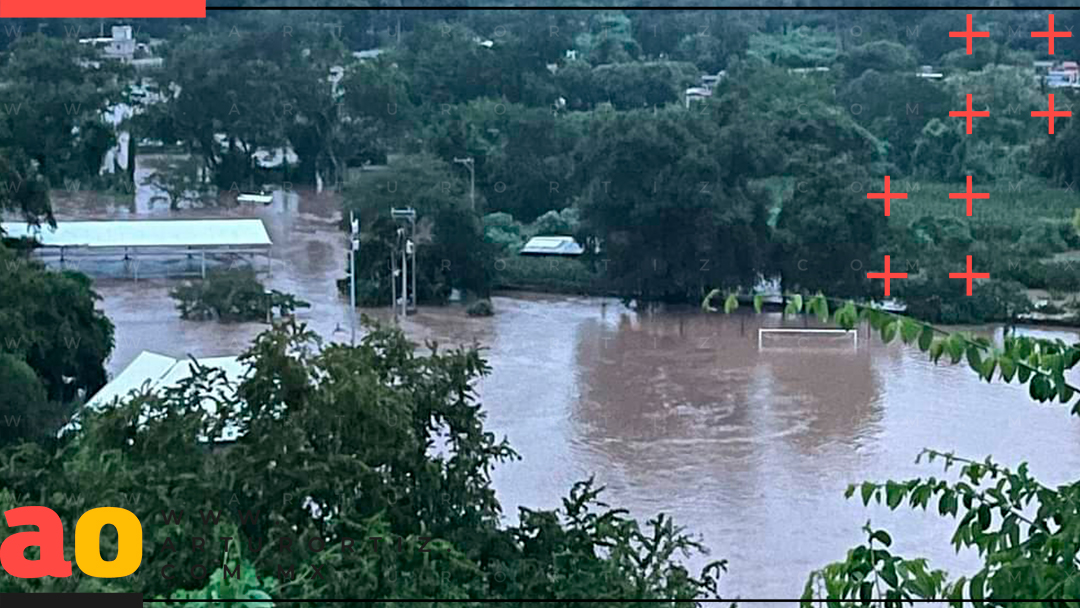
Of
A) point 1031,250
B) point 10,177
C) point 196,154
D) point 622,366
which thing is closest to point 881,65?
point 1031,250

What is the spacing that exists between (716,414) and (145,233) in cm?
250

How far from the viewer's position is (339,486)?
1749mm

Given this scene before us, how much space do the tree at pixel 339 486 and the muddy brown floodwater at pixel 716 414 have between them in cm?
90


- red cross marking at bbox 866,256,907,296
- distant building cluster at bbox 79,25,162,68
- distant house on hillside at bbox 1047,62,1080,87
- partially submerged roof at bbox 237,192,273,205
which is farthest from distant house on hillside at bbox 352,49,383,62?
red cross marking at bbox 866,256,907,296

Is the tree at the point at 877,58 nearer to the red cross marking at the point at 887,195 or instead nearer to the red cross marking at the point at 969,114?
the red cross marking at the point at 969,114

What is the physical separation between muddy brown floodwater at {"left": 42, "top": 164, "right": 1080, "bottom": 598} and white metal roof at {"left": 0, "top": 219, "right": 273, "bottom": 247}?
189 mm

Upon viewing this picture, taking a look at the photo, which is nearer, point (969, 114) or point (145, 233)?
point (145, 233)

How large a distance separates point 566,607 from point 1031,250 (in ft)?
14.8

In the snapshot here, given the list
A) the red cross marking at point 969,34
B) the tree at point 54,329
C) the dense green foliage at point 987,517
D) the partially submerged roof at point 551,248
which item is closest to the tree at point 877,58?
the red cross marking at point 969,34

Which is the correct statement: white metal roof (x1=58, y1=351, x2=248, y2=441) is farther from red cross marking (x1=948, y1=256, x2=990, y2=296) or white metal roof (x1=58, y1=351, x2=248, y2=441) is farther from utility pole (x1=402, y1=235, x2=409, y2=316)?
red cross marking (x1=948, y1=256, x2=990, y2=296)

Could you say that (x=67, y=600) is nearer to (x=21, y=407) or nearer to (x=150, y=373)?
(x=21, y=407)

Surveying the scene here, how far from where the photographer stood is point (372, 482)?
179 cm

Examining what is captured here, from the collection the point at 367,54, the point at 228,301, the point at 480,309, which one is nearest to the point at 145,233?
the point at 228,301

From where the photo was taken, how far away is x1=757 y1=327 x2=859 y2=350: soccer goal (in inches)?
194
